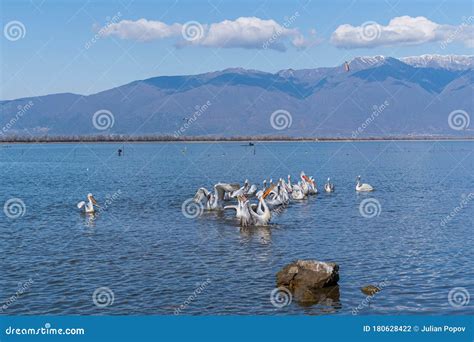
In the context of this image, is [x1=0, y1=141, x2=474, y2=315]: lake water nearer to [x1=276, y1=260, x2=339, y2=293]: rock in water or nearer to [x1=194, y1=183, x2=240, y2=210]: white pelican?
[x1=276, y1=260, x2=339, y2=293]: rock in water

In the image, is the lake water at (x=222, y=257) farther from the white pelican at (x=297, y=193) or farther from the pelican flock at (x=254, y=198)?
the white pelican at (x=297, y=193)

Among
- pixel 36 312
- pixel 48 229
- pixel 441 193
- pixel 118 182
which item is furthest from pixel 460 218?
pixel 118 182

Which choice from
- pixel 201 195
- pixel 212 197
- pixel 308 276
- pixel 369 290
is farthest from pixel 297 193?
pixel 369 290

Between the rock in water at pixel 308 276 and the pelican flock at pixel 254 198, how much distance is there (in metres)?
12.6

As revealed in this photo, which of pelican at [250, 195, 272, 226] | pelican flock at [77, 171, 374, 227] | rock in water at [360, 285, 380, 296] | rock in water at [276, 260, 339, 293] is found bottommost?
rock in water at [360, 285, 380, 296]

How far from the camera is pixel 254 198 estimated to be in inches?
2042

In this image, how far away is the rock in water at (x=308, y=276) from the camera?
72.0 ft

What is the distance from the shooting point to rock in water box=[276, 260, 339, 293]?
72.0 ft

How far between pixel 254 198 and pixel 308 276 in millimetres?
29673

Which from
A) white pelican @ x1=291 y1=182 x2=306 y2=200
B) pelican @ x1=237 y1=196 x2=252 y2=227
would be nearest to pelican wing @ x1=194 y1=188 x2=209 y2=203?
pelican @ x1=237 y1=196 x2=252 y2=227

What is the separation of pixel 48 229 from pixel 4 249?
5714 millimetres

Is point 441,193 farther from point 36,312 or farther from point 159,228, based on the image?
point 36,312

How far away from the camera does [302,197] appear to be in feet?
167

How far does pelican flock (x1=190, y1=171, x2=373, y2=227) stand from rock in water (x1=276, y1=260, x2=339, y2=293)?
12.6m
